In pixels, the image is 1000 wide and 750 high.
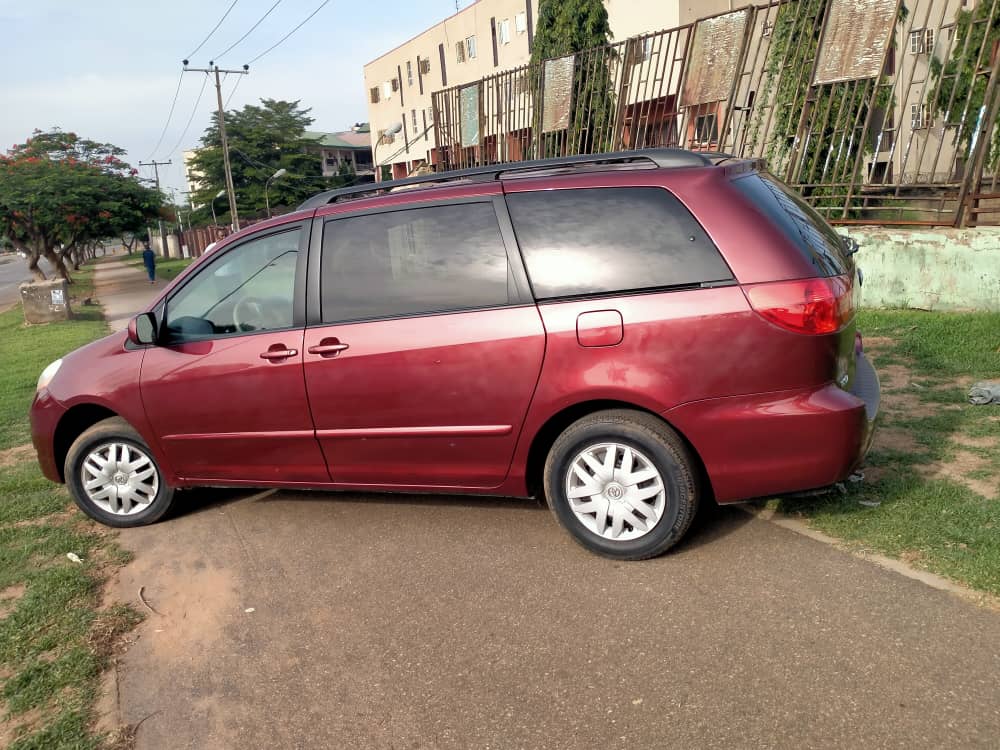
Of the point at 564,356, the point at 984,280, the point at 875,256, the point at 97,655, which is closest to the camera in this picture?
the point at 97,655

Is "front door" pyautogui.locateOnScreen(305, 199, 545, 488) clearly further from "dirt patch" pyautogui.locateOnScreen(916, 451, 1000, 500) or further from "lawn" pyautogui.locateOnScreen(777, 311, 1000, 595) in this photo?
"dirt patch" pyautogui.locateOnScreen(916, 451, 1000, 500)

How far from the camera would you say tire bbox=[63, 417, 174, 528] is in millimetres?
5000

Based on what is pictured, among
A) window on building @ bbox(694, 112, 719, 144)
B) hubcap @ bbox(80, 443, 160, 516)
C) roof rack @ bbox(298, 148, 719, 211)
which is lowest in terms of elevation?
hubcap @ bbox(80, 443, 160, 516)

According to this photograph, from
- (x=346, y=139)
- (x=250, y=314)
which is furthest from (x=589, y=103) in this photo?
(x=346, y=139)

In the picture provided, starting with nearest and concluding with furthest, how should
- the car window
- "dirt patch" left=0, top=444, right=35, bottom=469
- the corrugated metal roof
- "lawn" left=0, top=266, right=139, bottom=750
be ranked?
"lawn" left=0, top=266, right=139, bottom=750 → the car window → "dirt patch" left=0, top=444, right=35, bottom=469 → the corrugated metal roof

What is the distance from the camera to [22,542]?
4.95 meters

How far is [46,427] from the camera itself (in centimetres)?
511

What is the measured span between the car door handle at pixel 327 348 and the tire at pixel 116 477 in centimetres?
138

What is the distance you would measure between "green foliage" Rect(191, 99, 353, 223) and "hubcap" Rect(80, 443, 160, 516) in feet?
170

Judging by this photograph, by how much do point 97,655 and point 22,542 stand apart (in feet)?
5.79

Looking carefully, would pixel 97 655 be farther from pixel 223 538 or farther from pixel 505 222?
pixel 505 222

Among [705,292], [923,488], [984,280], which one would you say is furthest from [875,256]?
[705,292]

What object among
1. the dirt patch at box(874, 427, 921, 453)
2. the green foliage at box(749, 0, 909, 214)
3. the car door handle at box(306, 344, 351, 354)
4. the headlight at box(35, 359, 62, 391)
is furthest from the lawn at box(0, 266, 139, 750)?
the green foliage at box(749, 0, 909, 214)

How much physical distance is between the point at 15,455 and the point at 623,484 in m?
5.68
